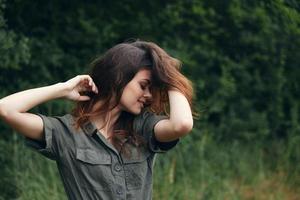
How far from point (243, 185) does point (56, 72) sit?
1.89 meters

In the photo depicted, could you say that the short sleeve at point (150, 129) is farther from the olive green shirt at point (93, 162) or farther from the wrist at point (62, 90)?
the wrist at point (62, 90)

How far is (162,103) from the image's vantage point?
388 centimetres

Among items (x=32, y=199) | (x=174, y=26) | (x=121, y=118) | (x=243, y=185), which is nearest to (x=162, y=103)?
(x=121, y=118)

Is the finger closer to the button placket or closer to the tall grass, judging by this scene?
the button placket

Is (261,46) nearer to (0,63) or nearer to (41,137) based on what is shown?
(0,63)

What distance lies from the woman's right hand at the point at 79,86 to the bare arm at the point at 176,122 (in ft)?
1.11

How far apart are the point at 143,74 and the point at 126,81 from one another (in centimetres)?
8

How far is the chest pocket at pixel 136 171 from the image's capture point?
12.1ft

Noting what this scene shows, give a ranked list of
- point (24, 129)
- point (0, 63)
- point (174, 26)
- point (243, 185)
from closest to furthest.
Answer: point (24, 129)
point (0, 63)
point (243, 185)
point (174, 26)

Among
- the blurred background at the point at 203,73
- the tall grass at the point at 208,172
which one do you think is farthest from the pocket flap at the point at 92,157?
the blurred background at the point at 203,73

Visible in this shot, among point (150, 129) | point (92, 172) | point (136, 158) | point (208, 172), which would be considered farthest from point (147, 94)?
point (208, 172)

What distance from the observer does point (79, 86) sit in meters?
3.84

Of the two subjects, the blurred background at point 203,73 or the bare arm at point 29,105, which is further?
the blurred background at point 203,73

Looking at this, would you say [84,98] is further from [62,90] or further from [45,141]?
[45,141]
